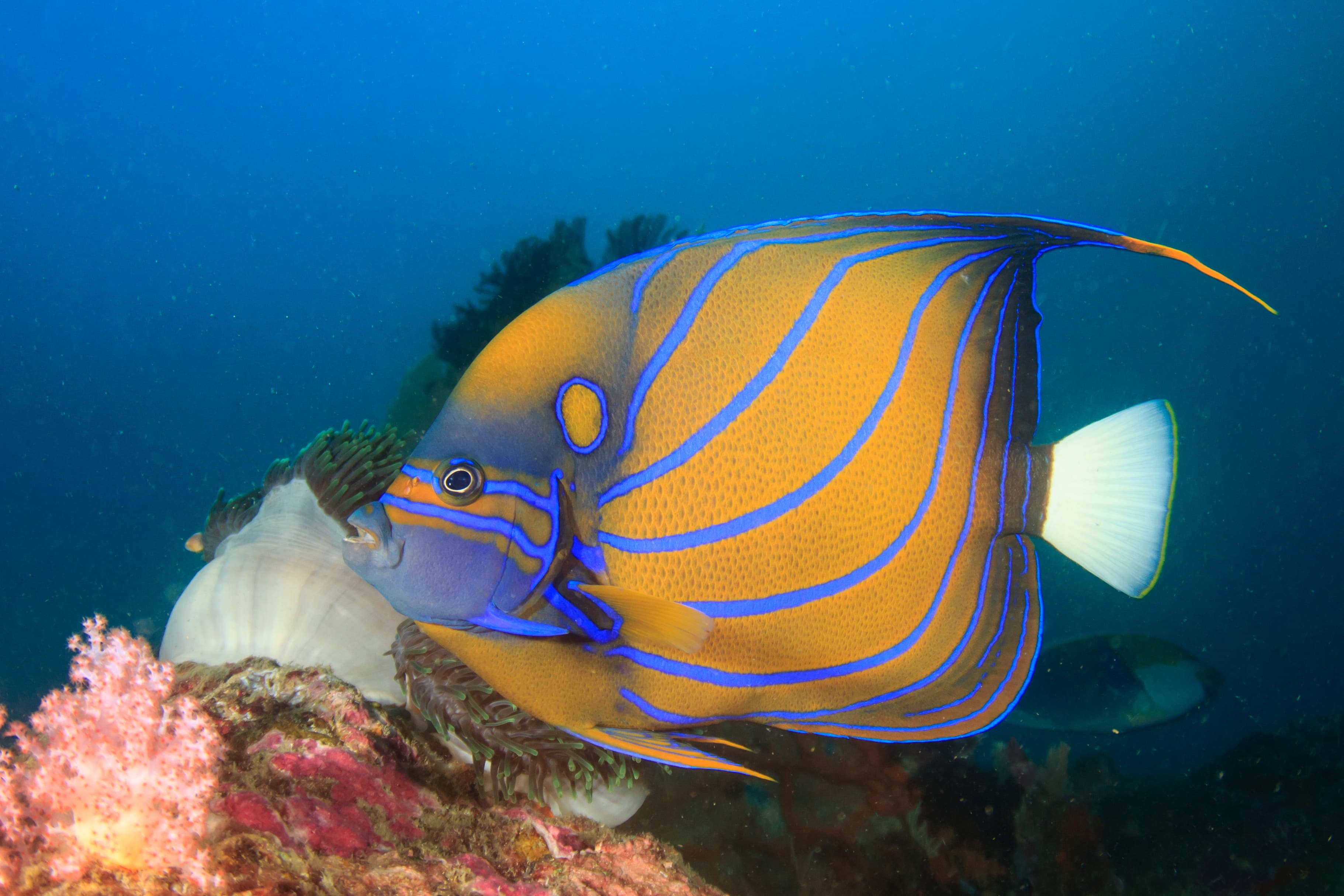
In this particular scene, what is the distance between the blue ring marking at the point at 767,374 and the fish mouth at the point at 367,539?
361 mm

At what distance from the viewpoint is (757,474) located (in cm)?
109

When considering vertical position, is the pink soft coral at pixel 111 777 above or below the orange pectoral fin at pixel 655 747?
above

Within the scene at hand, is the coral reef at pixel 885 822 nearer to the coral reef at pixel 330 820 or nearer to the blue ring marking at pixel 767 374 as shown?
the coral reef at pixel 330 820

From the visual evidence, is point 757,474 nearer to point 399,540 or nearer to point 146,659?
point 399,540

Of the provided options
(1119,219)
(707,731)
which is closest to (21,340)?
(707,731)

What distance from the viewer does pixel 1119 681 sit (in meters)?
6.66

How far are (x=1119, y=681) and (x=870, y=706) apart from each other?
7332 millimetres

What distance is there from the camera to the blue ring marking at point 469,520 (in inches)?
39.4

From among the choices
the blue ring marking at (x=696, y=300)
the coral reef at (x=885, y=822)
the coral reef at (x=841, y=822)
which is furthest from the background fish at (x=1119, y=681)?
the blue ring marking at (x=696, y=300)

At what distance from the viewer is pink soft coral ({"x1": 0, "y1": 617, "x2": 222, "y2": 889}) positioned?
3.28ft

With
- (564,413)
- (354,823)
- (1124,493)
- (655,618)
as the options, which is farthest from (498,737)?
(1124,493)

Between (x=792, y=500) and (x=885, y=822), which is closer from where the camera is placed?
(x=792, y=500)

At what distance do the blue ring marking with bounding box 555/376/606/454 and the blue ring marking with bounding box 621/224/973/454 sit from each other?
4 cm

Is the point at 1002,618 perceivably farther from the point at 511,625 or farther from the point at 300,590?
the point at 300,590
